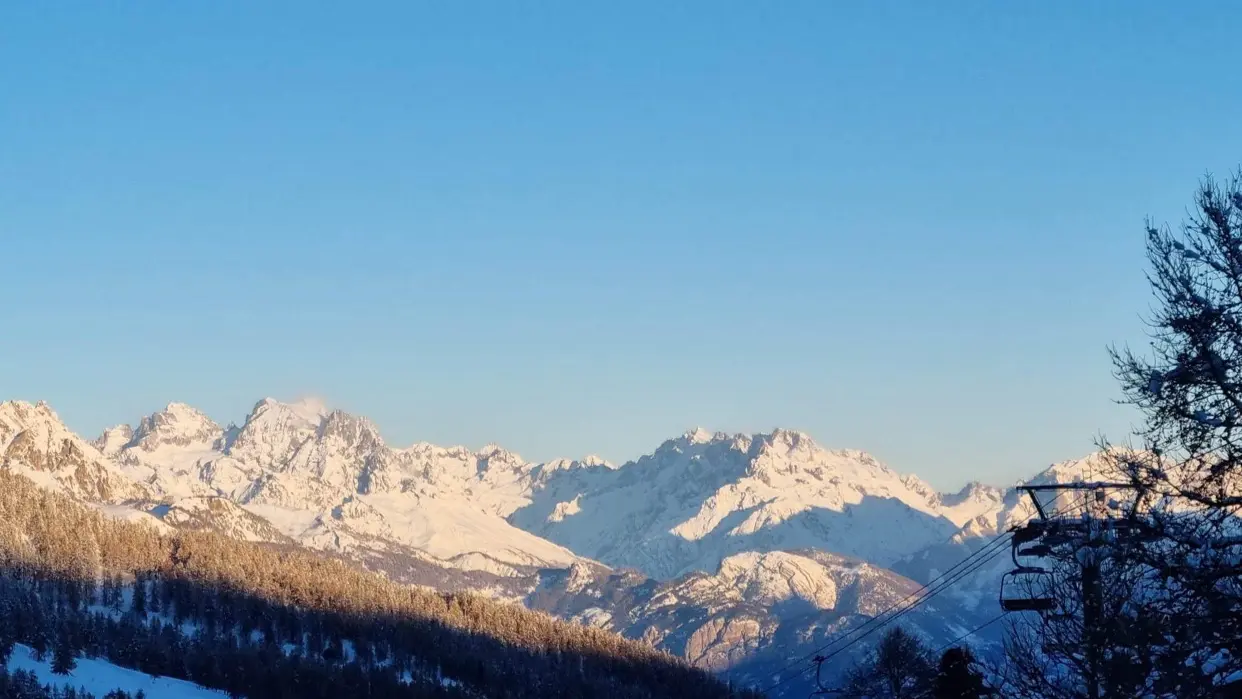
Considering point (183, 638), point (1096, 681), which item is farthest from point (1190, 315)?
point (183, 638)

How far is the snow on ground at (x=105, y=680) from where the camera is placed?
447 feet

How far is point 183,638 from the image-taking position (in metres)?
190

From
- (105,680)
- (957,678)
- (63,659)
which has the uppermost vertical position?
(63,659)

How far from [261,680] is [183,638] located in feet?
86.5

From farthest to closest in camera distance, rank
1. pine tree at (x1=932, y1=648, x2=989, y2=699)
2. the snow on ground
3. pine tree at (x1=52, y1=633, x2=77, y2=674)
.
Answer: pine tree at (x1=52, y1=633, x2=77, y2=674) < the snow on ground < pine tree at (x1=932, y1=648, x2=989, y2=699)

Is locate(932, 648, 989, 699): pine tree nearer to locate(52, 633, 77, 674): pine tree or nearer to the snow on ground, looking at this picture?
the snow on ground

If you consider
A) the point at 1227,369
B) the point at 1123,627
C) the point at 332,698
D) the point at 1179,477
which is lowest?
the point at 1123,627

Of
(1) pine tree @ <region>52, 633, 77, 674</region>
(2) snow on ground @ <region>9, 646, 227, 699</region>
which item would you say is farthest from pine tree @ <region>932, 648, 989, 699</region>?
(1) pine tree @ <region>52, 633, 77, 674</region>

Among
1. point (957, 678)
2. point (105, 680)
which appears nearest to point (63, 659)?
point (105, 680)

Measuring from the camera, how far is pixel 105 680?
14325 cm

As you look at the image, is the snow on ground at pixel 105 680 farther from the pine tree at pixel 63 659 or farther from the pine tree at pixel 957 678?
the pine tree at pixel 957 678

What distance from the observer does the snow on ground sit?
136250 mm

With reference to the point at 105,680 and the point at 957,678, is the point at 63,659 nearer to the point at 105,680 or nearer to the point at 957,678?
the point at 105,680

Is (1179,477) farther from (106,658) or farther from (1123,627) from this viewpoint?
(106,658)
